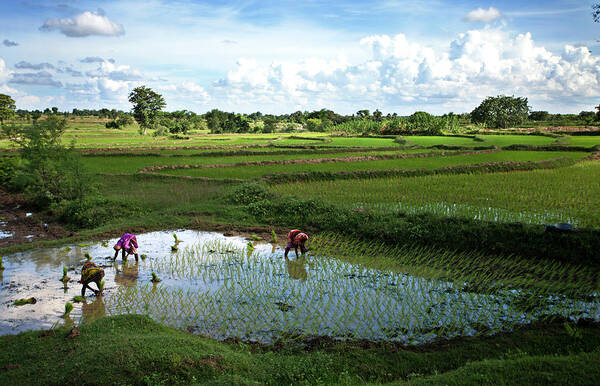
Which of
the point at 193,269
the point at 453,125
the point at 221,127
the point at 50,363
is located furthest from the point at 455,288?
the point at 221,127

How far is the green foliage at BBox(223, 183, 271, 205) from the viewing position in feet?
47.3

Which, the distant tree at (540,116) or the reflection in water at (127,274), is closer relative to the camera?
the reflection in water at (127,274)

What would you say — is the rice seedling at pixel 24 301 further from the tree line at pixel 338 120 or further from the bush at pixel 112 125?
the bush at pixel 112 125

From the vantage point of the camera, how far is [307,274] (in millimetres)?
8414

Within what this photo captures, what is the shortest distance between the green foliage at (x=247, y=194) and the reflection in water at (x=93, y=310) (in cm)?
754

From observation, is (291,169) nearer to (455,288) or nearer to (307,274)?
(307,274)

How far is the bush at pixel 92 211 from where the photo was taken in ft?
42.3

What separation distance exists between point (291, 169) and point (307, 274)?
1327 cm

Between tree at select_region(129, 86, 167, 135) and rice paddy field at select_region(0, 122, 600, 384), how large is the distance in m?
44.2

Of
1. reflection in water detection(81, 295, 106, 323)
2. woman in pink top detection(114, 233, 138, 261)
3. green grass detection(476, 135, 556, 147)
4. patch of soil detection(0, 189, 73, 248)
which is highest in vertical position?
green grass detection(476, 135, 556, 147)

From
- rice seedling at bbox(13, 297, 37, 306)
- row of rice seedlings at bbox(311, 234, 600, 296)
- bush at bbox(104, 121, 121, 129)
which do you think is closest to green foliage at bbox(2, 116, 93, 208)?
rice seedling at bbox(13, 297, 37, 306)

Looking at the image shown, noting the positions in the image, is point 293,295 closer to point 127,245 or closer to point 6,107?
point 127,245

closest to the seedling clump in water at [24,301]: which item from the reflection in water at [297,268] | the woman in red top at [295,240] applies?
the reflection in water at [297,268]

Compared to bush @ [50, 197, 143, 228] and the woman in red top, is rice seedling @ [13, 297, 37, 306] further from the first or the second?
bush @ [50, 197, 143, 228]
